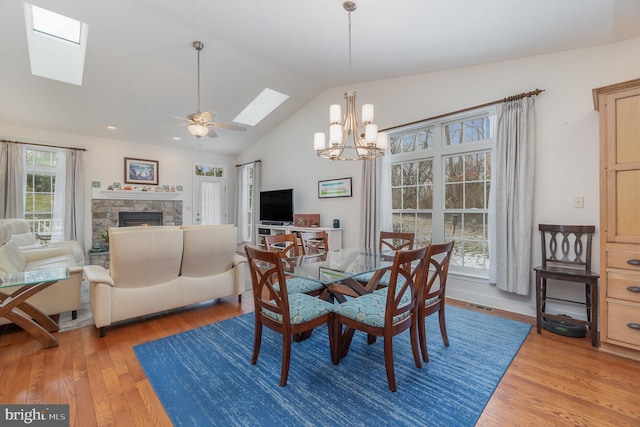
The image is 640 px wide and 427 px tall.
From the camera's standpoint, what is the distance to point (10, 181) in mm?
4840

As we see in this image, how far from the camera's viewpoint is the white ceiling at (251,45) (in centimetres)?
250

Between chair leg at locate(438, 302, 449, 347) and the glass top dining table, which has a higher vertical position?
the glass top dining table

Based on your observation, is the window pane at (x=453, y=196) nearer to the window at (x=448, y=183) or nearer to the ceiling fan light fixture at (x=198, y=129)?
the window at (x=448, y=183)

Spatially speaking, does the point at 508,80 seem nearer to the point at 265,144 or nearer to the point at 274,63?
the point at 274,63

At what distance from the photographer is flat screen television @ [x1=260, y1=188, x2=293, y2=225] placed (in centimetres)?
600

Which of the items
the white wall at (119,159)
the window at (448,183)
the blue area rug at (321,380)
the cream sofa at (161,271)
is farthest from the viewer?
the white wall at (119,159)

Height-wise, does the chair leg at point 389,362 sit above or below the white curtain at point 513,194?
below

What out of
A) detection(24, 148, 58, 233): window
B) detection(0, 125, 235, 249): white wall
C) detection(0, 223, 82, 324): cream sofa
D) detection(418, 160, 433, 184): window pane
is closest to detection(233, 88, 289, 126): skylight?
detection(0, 125, 235, 249): white wall

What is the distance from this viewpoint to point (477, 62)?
11.1ft

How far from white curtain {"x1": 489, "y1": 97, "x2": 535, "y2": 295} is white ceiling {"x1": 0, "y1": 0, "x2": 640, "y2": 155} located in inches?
28.4

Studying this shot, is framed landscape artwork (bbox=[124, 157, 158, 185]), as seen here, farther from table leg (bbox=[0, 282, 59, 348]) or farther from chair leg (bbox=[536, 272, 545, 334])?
chair leg (bbox=[536, 272, 545, 334])

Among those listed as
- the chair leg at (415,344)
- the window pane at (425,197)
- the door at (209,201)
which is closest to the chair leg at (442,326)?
the chair leg at (415,344)

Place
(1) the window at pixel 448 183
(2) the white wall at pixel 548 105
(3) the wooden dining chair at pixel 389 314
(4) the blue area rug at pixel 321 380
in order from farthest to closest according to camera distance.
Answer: (1) the window at pixel 448 183 → (2) the white wall at pixel 548 105 → (3) the wooden dining chair at pixel 389 314 → (4) the blue area rug at pixel 321 380

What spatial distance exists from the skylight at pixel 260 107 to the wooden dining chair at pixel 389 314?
4.49 metres
